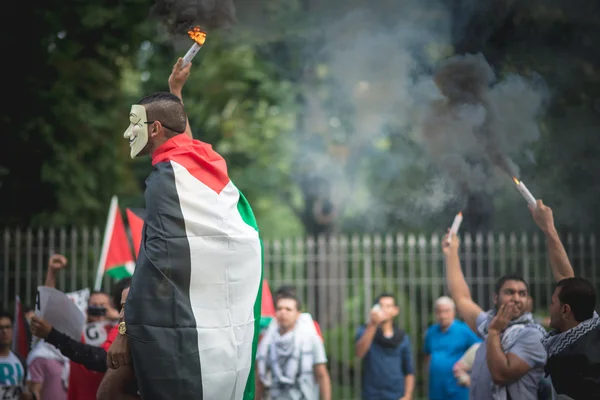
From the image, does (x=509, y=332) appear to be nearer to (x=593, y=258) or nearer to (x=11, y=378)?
(x=11, y=378)

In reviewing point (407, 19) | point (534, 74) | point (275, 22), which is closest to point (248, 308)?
point (534, 74)

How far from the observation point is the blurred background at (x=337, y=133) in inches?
332

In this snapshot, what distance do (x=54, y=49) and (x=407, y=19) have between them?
8.64 m

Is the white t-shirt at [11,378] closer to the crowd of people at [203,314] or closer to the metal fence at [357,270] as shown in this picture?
the crowd of people at [203,314]

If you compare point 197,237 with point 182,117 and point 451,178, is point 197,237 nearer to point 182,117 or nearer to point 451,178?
point 182,117

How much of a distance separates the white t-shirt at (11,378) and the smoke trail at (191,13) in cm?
315

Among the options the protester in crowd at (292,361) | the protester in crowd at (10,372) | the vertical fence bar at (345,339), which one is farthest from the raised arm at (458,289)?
the vertical fence bar at (345,339)

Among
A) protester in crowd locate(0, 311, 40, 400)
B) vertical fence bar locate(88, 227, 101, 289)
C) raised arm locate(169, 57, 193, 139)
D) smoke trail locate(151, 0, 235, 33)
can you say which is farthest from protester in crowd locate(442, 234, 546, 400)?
vertical fence bar locate(88, 227, 101, 289)

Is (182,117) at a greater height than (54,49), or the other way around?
(54,49)

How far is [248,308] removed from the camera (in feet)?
15.4

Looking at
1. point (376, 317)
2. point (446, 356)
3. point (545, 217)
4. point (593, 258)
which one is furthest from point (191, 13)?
point (593, 258)

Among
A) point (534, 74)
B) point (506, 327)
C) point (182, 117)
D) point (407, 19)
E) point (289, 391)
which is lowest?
point (289, 391)

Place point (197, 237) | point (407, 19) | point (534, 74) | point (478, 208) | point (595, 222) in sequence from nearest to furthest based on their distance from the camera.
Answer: point (197, 237) → point (534, 74) → point (407, 19) → point (595, 222) → point (478, 208)

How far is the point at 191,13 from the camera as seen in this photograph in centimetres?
578
